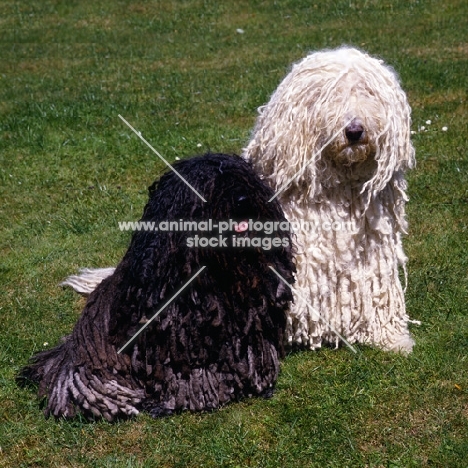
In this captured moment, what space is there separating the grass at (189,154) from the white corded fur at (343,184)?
0.26 m

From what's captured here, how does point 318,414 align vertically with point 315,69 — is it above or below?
below

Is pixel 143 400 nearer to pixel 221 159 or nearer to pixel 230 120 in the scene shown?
pixel 221 159

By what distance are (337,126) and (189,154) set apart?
367 centimetres

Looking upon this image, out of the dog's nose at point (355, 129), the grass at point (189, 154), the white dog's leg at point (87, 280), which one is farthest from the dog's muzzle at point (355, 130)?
the white dog's leg at point (87, 280)

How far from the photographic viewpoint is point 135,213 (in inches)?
262

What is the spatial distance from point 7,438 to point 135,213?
295cm

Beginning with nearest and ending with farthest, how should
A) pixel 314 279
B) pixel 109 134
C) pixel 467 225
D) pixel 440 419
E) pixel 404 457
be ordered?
pixel 404 457 < pixel 440 419 < pixel 314 279 < pixel 467 225 < pixel 109 134

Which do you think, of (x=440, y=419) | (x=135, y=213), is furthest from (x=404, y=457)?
(x=135, y=213)

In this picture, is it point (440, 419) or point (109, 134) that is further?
point (109, 134)

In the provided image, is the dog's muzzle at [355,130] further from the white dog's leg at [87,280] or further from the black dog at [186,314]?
the white dog's leg at [87,280]

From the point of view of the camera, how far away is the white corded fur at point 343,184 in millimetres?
3975

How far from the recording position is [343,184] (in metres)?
4.16

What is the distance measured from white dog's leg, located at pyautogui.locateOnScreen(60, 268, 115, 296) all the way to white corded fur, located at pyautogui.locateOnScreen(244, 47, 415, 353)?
4.89ft

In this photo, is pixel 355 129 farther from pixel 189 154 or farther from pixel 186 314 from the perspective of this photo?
pixel 189 154
